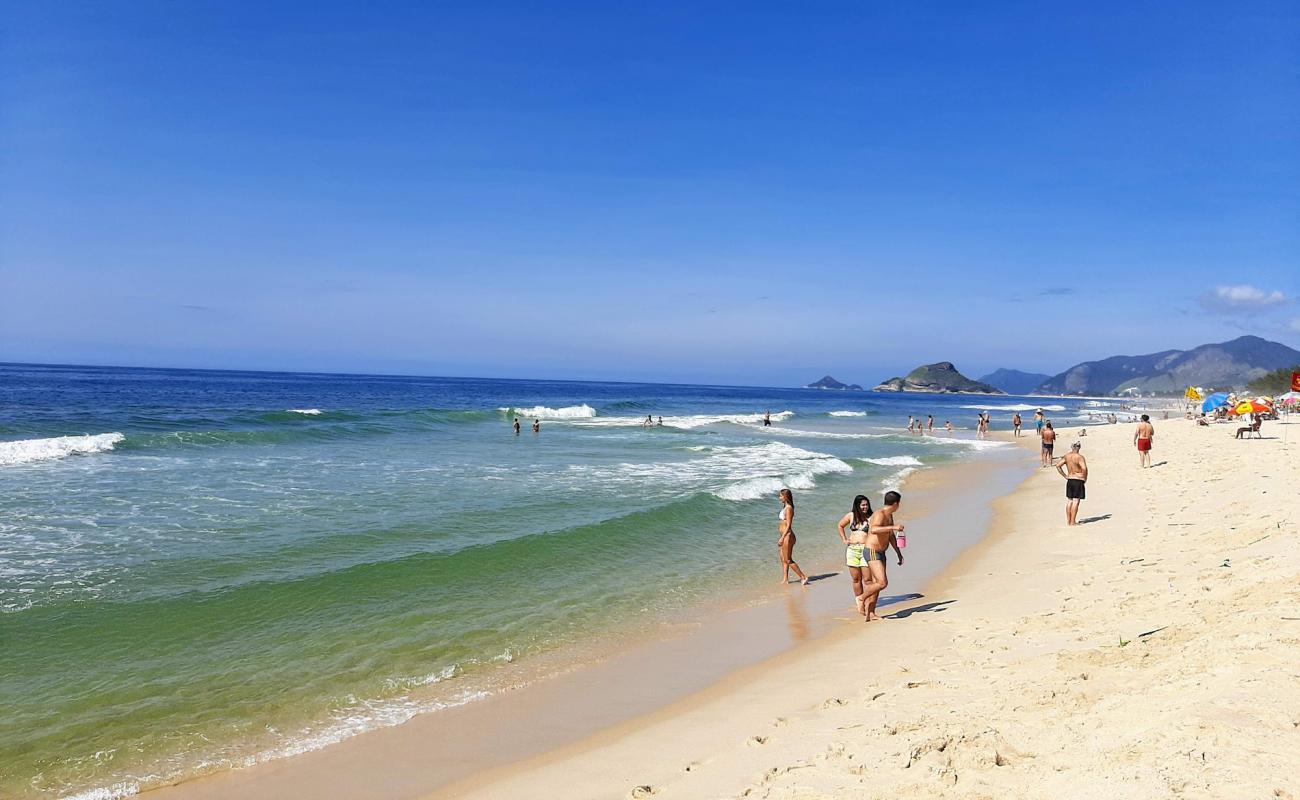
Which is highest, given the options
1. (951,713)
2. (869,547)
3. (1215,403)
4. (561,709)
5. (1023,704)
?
(1215,403)

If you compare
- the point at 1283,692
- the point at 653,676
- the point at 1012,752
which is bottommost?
the point at 653,676

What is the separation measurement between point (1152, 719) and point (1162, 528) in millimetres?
10883

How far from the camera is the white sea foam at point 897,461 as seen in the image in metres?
29.0

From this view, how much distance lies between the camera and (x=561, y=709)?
6898mm

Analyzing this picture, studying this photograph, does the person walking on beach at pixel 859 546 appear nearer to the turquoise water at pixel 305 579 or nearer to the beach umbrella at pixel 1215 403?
the turquoise water at pixel 305 579

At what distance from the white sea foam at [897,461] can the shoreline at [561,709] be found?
18.8 metres

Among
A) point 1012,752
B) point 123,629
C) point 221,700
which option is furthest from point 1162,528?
point 123,629

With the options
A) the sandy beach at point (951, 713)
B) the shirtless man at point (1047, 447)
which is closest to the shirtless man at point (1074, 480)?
the sandy beach at point (951, 713)

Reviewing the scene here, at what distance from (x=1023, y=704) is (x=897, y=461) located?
1009 inches

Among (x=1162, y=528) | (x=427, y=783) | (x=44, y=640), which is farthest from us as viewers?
(x=1162, y=528)

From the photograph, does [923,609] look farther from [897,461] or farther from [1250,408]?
[1250,408]

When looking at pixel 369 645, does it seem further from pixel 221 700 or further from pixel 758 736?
pixel 758 736

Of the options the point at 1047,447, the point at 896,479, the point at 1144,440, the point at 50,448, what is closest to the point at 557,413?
the point at 50,448

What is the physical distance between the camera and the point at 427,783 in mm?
5504
